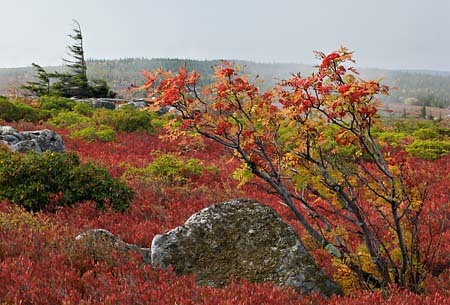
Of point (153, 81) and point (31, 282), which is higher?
point (153, 81)

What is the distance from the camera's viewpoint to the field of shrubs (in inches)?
172

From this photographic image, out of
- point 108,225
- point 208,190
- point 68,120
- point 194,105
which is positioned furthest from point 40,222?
point 68,120

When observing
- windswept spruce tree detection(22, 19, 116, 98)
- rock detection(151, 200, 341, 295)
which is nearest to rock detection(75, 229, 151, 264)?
rock detection(151, 200, 341, 295)

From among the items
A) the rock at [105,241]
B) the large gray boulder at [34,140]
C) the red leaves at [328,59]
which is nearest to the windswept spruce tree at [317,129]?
the red leaves at [328,59]

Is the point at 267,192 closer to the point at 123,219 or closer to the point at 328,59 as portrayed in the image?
the point at 328,59

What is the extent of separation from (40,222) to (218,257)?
3181 mm

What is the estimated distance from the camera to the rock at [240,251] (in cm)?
539

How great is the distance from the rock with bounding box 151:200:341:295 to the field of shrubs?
40 centimetres

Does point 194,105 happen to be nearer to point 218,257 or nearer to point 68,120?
point 218,257

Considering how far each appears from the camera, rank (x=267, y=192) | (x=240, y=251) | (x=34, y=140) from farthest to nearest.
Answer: (x=34, y=140), (x=240, y=251), (x=267, y=192)

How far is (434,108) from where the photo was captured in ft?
614

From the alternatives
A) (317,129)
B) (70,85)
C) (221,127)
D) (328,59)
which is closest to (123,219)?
(221,127)

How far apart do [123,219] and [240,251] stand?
3.15 meters

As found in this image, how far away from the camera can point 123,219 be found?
810cm
